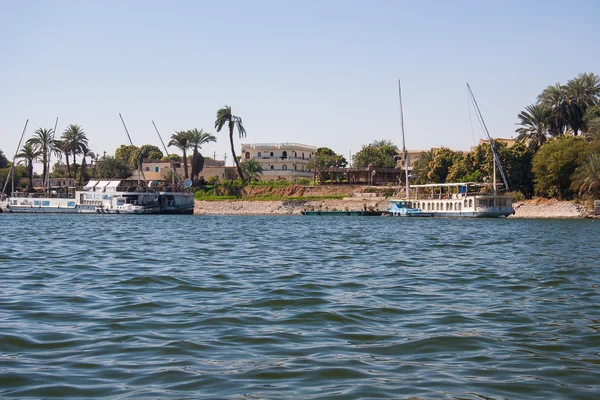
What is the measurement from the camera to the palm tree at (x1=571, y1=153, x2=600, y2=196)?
68.1 m

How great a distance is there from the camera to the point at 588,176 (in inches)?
2704

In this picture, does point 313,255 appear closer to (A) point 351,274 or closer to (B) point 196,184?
(A) point 351,274

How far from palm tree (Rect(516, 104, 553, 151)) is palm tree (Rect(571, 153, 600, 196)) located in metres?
13.7

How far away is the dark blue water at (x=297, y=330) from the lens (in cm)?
775

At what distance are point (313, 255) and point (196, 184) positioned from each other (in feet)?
299

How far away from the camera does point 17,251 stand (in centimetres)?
2483

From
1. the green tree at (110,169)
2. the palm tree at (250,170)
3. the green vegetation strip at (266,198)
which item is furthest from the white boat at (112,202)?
the green tree at (110,169)

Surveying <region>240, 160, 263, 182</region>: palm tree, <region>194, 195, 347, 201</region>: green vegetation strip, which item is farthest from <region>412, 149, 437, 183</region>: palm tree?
<region>240, 160, 263, 182</region>: palm tree

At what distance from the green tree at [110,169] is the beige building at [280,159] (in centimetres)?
2318

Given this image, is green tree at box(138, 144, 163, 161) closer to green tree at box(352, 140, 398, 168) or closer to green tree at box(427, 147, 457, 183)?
green tree at box(352, 140, 398, 168)

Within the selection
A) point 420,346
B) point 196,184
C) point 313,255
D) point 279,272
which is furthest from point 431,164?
point 420,346

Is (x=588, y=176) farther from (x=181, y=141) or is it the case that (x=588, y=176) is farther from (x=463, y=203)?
(x=181, y=141)

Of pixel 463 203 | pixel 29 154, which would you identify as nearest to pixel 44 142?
pixel 29 154

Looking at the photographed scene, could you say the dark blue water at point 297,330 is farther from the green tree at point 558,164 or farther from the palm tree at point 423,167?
the palm tree at point 423,167
